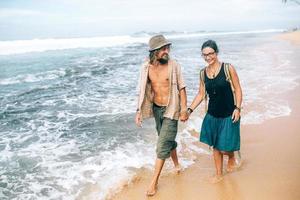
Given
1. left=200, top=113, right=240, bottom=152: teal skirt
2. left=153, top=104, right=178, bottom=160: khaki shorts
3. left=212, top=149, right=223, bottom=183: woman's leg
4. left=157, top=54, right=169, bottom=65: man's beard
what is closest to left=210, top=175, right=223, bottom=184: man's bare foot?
left=212, top=149, right=223, bottom=183: woman's leg

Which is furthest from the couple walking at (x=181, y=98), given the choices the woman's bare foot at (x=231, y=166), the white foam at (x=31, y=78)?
the white foam at (x=31, y=78)

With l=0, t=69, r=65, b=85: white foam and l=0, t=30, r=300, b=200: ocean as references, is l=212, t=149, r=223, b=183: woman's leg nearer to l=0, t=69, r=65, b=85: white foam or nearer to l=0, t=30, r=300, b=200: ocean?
l=0, t=30, r=300, b=200: ocean

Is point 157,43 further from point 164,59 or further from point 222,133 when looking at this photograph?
point 222,133

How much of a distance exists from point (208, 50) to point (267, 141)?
2661mm

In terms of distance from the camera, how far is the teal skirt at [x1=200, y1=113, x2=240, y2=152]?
172 inches

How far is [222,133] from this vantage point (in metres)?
4.41

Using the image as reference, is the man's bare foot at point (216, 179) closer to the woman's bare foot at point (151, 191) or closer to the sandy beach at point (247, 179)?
the sandy beach at point (247, 179)

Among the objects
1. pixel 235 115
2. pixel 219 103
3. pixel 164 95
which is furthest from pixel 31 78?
pixel 235 115

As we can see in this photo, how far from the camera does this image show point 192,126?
7.39 m

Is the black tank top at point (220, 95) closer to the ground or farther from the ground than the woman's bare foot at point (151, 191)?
farther from the ground

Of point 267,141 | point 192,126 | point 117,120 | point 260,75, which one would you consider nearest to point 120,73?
point 260,75

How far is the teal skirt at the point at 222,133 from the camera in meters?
4.38

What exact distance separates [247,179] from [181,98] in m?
1.36

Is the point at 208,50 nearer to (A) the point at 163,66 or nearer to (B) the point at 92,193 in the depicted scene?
(A) the point at 163,66
